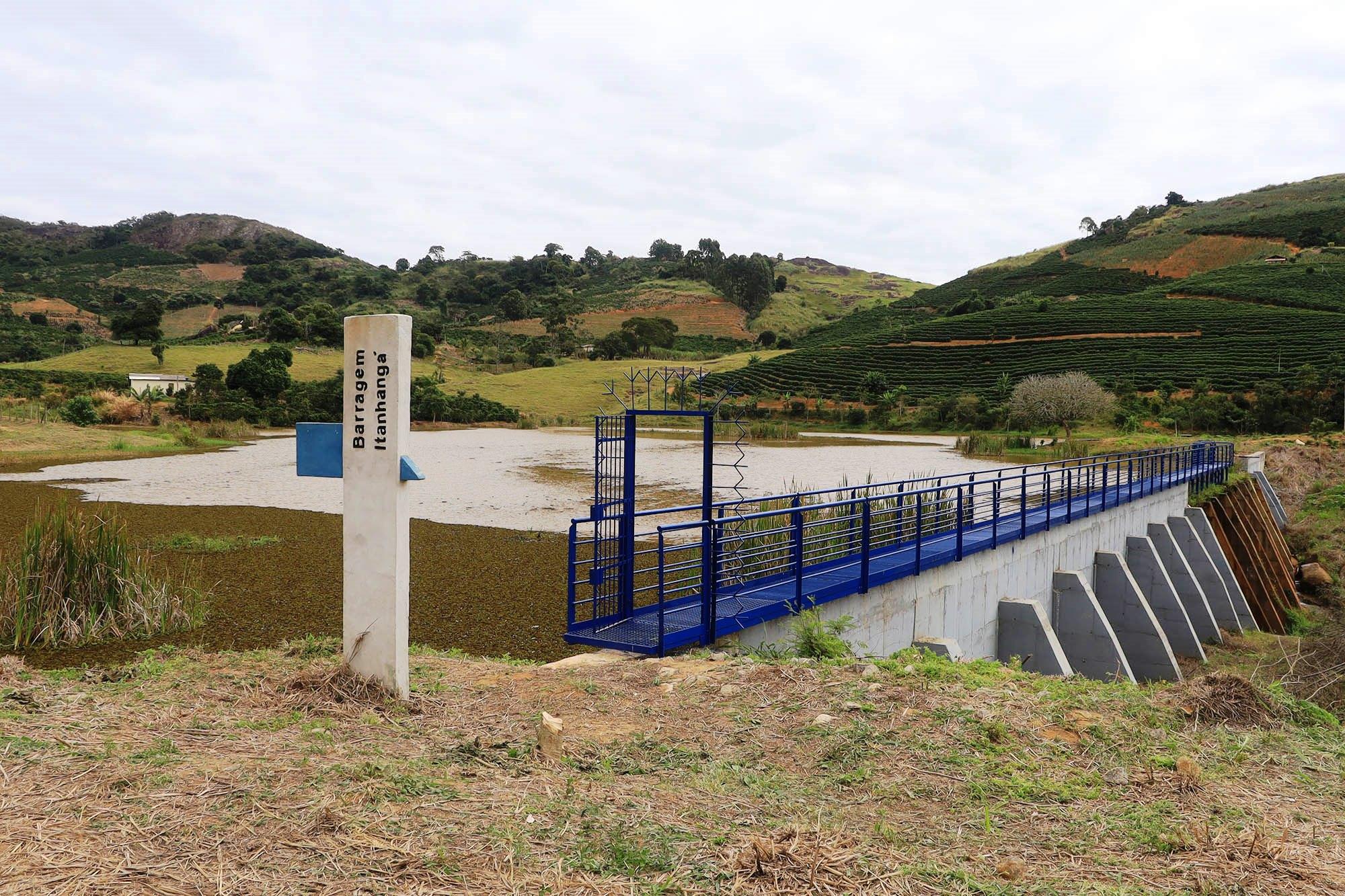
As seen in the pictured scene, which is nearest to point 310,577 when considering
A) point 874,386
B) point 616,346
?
point 874,386

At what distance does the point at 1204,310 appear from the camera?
7019cm

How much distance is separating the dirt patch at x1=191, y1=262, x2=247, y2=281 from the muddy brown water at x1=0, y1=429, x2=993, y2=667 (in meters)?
105

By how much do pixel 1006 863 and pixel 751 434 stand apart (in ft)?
140

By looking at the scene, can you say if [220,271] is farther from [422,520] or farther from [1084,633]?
[1084,633]

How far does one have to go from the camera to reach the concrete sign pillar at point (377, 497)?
4582 millimetres

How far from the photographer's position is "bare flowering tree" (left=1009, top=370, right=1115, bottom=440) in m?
38.8

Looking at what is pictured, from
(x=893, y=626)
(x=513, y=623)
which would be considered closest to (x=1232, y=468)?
(x=893, y=626)

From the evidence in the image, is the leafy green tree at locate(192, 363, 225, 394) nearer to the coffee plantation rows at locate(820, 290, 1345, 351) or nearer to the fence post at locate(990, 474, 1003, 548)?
the fence post at locate(990, 474, 1003, 548)

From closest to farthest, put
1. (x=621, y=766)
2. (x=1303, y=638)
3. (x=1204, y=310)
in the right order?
(x=621, y=766) → (x=1303, y=638) → (x=1204, y=310)

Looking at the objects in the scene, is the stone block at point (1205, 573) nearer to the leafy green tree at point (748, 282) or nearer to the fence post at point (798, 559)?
the fence post at point (798, 559)

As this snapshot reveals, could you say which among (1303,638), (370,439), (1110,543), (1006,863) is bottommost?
(1303,638)

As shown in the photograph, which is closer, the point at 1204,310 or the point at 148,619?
the point at 148,619

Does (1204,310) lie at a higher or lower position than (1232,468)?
higher

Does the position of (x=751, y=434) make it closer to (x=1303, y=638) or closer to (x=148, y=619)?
(x=1303, y=638)
